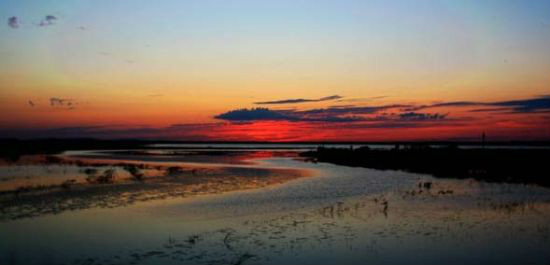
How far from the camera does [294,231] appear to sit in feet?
57.1

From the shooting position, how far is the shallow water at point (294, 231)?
550 inches

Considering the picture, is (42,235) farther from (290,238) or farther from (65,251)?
(290,238)

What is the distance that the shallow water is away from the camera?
14.0 metres

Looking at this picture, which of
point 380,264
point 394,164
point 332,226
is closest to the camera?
point 380,264

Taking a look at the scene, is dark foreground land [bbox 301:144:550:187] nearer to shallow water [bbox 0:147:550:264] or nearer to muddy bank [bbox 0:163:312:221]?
shallow water [bbox 0:147:550:264]

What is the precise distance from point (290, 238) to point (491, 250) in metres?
5.66

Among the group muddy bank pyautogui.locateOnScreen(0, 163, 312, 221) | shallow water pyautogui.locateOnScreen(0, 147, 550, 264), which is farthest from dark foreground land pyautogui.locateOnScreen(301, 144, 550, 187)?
muddy bank pyautogui.locateOnScreen(0, 163, 312, 221)

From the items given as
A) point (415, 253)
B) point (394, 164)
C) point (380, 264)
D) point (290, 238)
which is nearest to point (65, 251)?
point (290, 238)

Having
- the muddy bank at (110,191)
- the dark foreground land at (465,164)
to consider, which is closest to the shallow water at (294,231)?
the muddy bank at (110,191)

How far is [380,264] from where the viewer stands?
13.4 meters

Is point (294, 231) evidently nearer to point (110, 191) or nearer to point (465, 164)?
point (110, 191)

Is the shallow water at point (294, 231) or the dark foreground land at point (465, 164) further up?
the shallow water at point (294, 231)

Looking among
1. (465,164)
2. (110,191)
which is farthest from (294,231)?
(465,164)

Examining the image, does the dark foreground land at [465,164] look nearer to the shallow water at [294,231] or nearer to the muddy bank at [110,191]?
the shallow water at [294,231]
